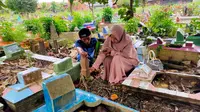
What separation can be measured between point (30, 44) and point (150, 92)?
15.4 feet

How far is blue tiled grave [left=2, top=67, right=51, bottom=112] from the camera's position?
2.09 meters

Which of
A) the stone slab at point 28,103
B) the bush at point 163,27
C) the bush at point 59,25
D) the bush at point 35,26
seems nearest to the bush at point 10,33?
the bush at point 35,26

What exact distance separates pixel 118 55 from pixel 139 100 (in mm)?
1018

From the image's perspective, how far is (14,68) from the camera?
13.5ft

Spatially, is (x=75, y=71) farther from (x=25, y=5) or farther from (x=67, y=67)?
(x=25, y=5)

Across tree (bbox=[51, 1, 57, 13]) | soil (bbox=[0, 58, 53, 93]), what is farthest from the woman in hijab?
tree (bbox=[51, 1, 57, 13])

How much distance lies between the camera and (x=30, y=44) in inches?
226

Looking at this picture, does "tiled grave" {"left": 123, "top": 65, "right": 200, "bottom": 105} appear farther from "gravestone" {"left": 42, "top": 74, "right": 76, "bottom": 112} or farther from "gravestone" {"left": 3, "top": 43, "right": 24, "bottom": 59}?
"gravestone" {"left": 3, "top": 43, "right": 24, "bottom": 59}

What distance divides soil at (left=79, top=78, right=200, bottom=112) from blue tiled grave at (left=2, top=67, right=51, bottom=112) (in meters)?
1.19

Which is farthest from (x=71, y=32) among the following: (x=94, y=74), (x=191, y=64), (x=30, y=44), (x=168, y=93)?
(x=168, y=93)

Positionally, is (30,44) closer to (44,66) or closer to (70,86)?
(44,66)

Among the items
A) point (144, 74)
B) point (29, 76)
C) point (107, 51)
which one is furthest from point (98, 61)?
point (29, 76)

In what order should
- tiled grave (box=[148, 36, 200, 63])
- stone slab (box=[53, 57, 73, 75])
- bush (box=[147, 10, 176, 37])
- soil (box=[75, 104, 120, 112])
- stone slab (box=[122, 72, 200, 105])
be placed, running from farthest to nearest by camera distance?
bush (box=[147, 10, 176, 37]), tiled grave (box=[148, 36, 200, 63]), stone slab (box=[53, 57, 73, 75]), stone slab (box=[122, 72, 200, 105]), soil (box=[75, 104, 120, 112])

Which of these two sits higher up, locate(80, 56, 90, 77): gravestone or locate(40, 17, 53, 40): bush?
locate(40, 17, 53, 40): bush
